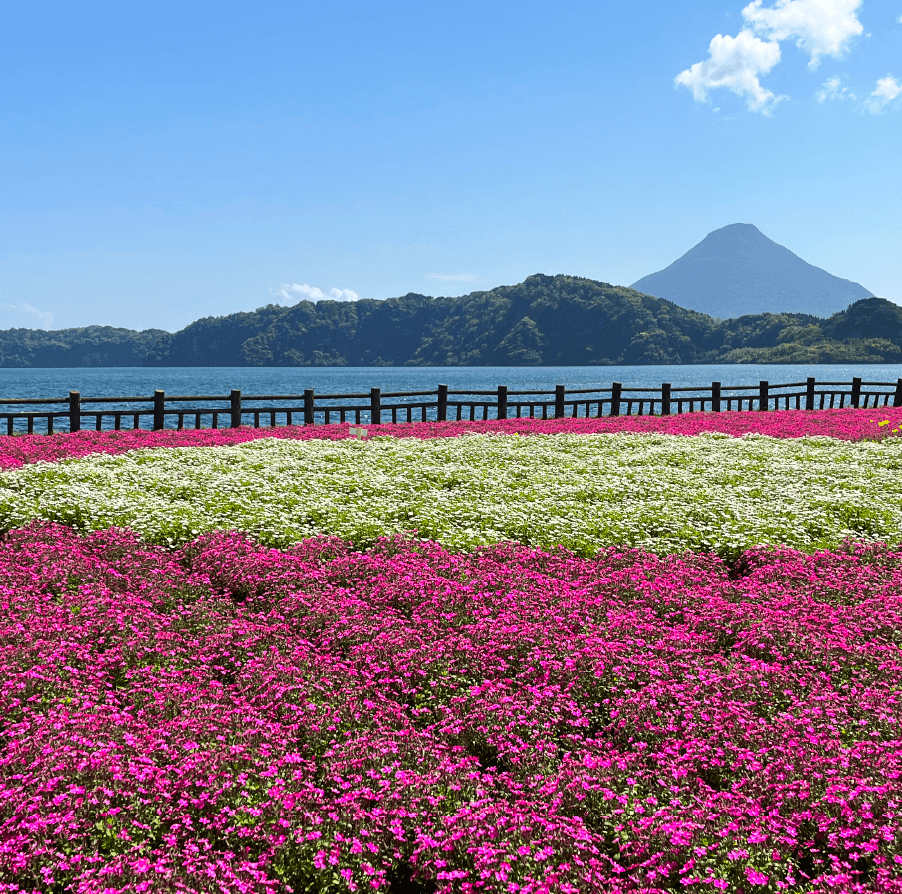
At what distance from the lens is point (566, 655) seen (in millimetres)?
5895

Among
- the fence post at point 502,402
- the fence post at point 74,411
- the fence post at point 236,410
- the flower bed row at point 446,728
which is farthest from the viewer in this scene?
the fence post at point 502,402

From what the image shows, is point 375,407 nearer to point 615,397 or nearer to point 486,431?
point 486,431

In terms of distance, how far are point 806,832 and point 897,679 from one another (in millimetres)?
2249

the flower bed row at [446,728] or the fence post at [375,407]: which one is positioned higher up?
the fence post at [375,407]

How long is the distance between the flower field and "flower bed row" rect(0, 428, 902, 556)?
0.09 meters

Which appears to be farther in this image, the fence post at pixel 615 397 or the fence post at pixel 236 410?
the fence post at pixel 615 397

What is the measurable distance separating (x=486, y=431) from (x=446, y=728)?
1810 cm

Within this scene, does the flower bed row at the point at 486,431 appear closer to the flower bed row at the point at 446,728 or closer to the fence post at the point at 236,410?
the fence post at the point at 236,410

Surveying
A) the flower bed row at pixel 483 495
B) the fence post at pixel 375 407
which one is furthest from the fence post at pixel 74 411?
the fence post at pixel 375 407

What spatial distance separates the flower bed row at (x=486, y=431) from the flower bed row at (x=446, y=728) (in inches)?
437

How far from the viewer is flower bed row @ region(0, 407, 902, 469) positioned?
1789 centimetres

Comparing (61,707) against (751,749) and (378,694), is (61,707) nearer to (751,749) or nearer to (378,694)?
(378,694)

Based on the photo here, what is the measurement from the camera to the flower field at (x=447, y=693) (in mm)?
3650

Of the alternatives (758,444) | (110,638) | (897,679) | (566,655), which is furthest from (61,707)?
(758,444)
